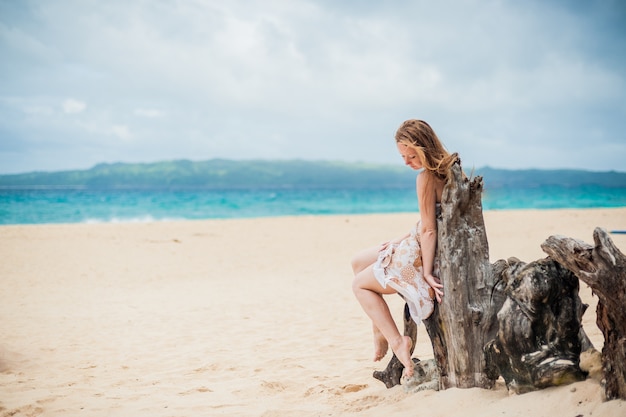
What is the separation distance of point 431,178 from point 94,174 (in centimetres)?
12516

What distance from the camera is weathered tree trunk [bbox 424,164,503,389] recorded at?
12.5 ft

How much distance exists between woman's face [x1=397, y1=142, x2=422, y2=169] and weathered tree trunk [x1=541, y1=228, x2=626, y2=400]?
139cm

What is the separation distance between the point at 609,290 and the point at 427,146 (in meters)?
1.63

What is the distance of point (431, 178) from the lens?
13.2ft

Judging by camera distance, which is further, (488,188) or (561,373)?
(488,188)

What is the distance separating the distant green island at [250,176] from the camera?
110688 millimetres

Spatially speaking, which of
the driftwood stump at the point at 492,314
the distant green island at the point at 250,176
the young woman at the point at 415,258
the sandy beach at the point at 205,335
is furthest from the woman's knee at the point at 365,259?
the distant green island at the point at 250,176

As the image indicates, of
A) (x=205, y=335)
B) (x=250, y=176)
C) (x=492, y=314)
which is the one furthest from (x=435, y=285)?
(x=250, y=176)

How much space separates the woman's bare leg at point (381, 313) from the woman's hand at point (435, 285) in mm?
297

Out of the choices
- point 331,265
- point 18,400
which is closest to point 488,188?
point 18,400

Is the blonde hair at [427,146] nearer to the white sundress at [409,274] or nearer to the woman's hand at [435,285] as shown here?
the white sundress at [409,274]

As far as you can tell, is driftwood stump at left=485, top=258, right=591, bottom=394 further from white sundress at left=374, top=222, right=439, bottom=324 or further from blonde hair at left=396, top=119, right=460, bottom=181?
blonde hair at left=396, top=119, right=460, bottom=181

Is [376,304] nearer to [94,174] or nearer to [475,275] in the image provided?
[475,275]

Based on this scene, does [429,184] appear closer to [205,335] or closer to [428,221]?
[428,221]
